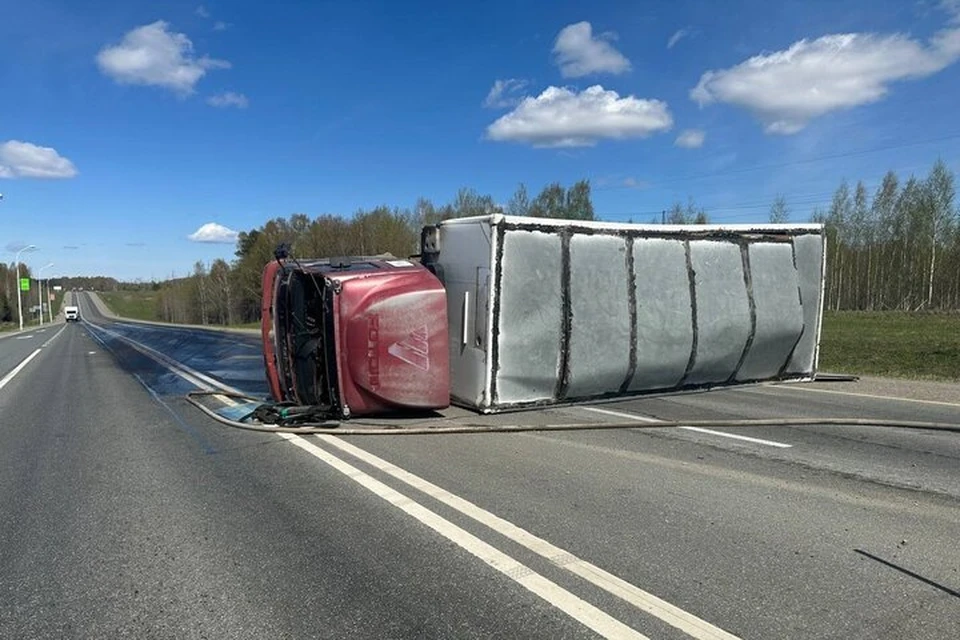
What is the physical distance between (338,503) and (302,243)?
190ft

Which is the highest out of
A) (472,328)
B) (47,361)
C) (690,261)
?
(690,261)

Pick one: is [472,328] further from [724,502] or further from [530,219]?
[724,502]

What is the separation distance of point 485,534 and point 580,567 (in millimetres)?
742

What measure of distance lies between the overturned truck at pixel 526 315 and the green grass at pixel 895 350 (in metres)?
4.86

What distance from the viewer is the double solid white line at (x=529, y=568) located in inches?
119

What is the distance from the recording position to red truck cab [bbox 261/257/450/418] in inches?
296

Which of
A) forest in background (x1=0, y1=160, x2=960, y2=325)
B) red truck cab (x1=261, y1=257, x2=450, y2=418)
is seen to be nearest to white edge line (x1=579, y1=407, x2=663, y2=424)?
red truck cab (x1=261, y1=257, x2=450, y2=418)

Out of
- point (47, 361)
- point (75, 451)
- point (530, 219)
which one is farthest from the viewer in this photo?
point (47, 361)

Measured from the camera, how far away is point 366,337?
7492mm

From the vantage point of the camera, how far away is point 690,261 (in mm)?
9422

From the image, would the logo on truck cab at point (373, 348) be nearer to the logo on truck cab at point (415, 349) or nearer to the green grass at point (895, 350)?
the logo on truck cab at point (415, 349)

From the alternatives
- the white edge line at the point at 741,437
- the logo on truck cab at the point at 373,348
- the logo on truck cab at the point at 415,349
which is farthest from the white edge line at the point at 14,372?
the white edge line at the point at 741,437

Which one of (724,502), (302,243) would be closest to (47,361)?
(724,502)

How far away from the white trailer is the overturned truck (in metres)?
0.02
